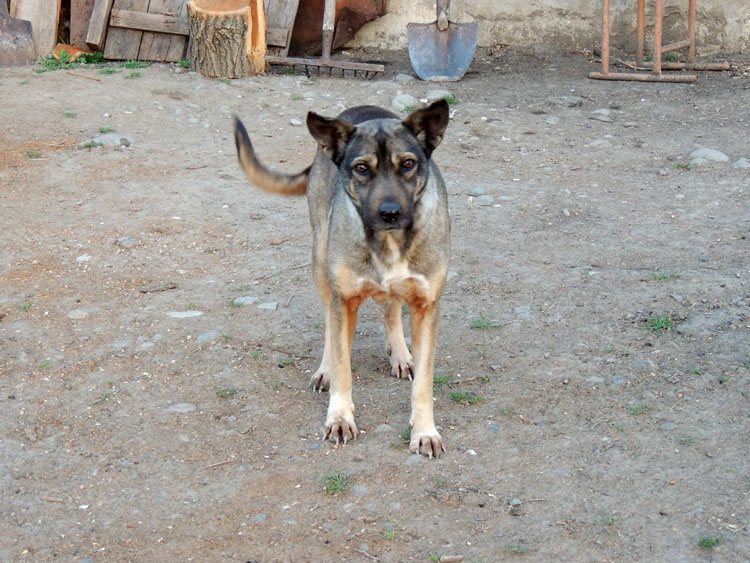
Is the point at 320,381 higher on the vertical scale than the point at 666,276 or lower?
lower

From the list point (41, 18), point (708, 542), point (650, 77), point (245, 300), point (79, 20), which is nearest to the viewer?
point (708, 542)

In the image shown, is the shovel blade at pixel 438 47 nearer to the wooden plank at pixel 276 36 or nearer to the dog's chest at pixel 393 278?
the wooden plank at pixel 276 36

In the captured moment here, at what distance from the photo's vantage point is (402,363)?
5074 mm

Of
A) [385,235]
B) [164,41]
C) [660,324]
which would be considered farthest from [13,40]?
[660,324]

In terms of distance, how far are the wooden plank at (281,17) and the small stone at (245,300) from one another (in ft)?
19.4

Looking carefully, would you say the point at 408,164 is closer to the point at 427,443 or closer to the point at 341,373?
the point at 341,373

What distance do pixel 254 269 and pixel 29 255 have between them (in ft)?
5.38

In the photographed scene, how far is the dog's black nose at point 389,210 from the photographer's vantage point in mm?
3922

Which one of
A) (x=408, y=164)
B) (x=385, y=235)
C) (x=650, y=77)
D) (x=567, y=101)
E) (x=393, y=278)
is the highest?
(x=650, y=77)

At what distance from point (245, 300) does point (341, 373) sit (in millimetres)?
1637

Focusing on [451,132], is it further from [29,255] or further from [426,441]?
[426,441]

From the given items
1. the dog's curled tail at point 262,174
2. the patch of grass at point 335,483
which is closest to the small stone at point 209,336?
the dog's curled tail at point 262,174

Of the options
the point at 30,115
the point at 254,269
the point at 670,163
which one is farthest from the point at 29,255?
the point at 670,163

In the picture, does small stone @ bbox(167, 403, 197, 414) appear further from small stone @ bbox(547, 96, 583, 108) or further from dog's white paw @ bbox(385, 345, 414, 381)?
small stone @ bbox(547, 96, 583, 108)
